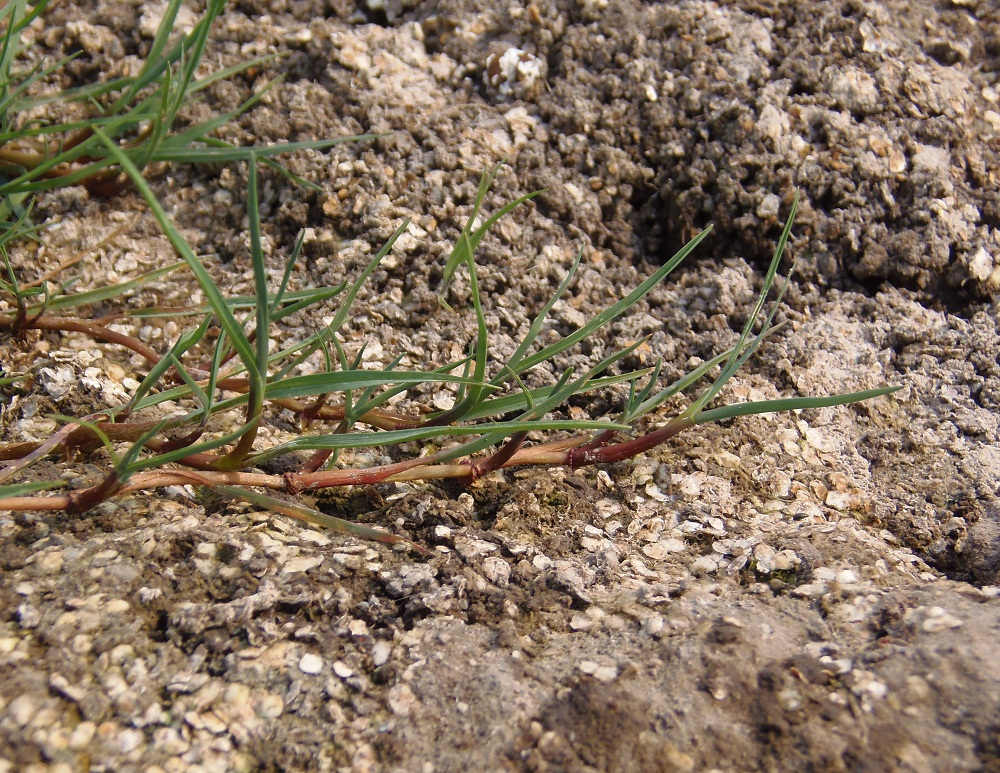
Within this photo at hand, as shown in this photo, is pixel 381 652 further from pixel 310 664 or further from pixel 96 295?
pixel 96 295

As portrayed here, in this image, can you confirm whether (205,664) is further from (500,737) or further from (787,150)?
(787,150)

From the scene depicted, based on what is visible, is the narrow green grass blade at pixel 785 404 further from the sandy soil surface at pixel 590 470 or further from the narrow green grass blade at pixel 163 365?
the narrow green grass blade at pixel 163 365

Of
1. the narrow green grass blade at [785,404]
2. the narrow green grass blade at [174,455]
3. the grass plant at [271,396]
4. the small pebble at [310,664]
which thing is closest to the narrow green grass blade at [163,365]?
the grass plant at [271,396]

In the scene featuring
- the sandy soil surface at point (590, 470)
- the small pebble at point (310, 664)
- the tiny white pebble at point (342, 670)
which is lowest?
the tiny white pebble at point (342, 670)

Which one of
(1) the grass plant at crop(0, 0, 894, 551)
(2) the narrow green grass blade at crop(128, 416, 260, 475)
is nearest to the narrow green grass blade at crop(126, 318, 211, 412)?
(1) the grass plant at crop(0, 0, 894, 551)

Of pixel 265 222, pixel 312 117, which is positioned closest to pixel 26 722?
pixel 265 222

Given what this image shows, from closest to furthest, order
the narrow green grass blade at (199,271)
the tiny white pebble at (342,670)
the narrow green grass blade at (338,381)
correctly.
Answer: the narrow green grass blade at (199,271)
the tiny white pebble at (342,670)
the narrow green grass blade at (338,381)

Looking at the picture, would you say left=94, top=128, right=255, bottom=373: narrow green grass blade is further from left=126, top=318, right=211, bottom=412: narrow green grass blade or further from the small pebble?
the small pebble
